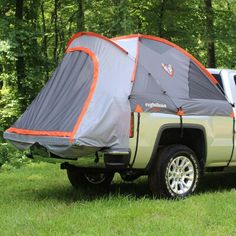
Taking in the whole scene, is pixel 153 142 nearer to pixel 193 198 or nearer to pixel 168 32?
pixel 193 198

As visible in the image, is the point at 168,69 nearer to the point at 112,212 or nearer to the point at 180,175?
the point at 180,175

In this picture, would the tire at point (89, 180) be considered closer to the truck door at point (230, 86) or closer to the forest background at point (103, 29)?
the truck door at point (230, 86)

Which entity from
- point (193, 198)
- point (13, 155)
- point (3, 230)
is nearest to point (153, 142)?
point (193, 198)

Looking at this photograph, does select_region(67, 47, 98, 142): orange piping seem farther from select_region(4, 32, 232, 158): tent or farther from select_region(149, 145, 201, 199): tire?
select_region(149, 145, 201, 199): tire

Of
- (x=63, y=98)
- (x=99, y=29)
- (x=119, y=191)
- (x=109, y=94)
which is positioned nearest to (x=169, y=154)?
(x=109, y=94)

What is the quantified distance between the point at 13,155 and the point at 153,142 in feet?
20.7

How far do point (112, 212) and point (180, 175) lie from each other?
146 cm

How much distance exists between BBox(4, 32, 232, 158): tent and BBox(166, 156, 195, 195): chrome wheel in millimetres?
663

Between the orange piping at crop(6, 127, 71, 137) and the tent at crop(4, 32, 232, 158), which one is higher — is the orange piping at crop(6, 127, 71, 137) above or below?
below

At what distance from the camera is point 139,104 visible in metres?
6.40

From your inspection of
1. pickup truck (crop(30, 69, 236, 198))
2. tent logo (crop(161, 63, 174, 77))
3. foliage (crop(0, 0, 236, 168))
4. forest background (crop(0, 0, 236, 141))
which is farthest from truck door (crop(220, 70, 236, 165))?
forest background (crop(0, 0, 236, 141))

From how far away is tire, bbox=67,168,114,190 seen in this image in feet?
25.8

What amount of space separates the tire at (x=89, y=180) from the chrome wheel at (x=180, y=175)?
1.29 metres

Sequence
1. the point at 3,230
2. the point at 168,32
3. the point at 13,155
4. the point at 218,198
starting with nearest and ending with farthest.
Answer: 1. the point at 3,230
2. the point at 218,198
3. the point at 13,155
4. the point at 168,32
